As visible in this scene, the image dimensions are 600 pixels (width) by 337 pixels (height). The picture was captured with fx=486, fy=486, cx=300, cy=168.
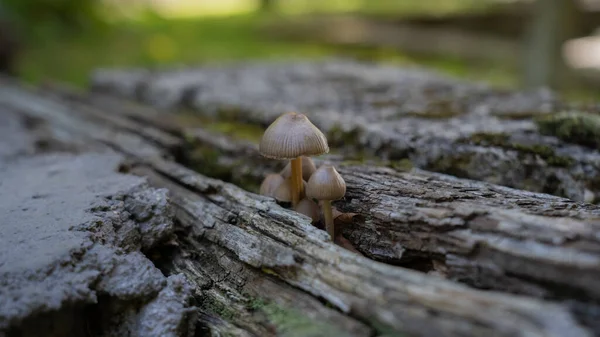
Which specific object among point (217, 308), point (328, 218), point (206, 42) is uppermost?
point (206, 42)

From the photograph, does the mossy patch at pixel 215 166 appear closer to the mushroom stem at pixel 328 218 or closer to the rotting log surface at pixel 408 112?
the rotting log surface at pixel 408 112

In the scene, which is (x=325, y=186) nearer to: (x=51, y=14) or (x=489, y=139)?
(x=489, y=139)

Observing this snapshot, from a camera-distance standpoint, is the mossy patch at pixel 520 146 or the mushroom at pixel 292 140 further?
the mossy patch at pixel 520 146

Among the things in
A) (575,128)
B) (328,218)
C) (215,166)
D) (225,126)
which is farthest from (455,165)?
(225,126)

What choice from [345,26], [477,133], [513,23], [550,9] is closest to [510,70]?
[513,23]

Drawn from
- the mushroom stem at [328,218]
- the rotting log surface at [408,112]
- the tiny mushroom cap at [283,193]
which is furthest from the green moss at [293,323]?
the rotting log surface at [408,112]

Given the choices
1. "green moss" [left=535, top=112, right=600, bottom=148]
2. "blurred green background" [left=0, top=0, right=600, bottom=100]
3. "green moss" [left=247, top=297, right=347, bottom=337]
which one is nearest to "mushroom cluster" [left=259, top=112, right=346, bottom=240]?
"green moss" [left=247, top=297, right=347, bottom=337]
